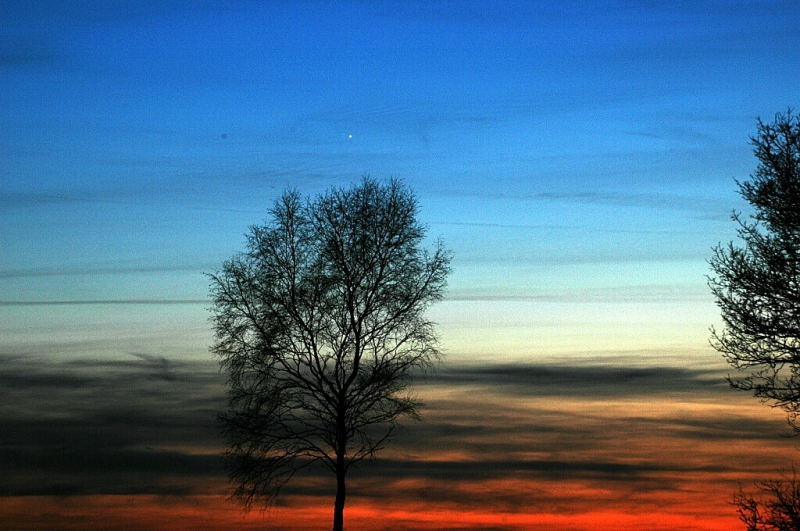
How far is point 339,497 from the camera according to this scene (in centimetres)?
2845

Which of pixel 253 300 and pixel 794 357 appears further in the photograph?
pixel 253 300

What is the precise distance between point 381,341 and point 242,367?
4.60 m

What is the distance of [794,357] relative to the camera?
2138 centimetres

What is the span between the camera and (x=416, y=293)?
29.4 m

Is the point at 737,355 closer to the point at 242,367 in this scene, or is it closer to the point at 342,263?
the point at 342,263

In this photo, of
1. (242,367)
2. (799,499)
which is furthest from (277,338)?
(799,499)

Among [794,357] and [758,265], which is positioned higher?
[758,265]

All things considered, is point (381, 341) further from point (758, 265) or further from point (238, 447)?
point (758, 265)

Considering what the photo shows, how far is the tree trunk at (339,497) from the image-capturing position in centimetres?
2839

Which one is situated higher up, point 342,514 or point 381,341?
point 381,341

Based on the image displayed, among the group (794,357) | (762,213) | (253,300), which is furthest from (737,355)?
(253,300)

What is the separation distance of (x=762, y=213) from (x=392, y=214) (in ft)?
38.9

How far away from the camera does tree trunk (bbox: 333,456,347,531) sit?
93.1 ft

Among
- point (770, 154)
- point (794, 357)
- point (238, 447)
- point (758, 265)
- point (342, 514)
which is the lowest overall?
point (342, 514)
